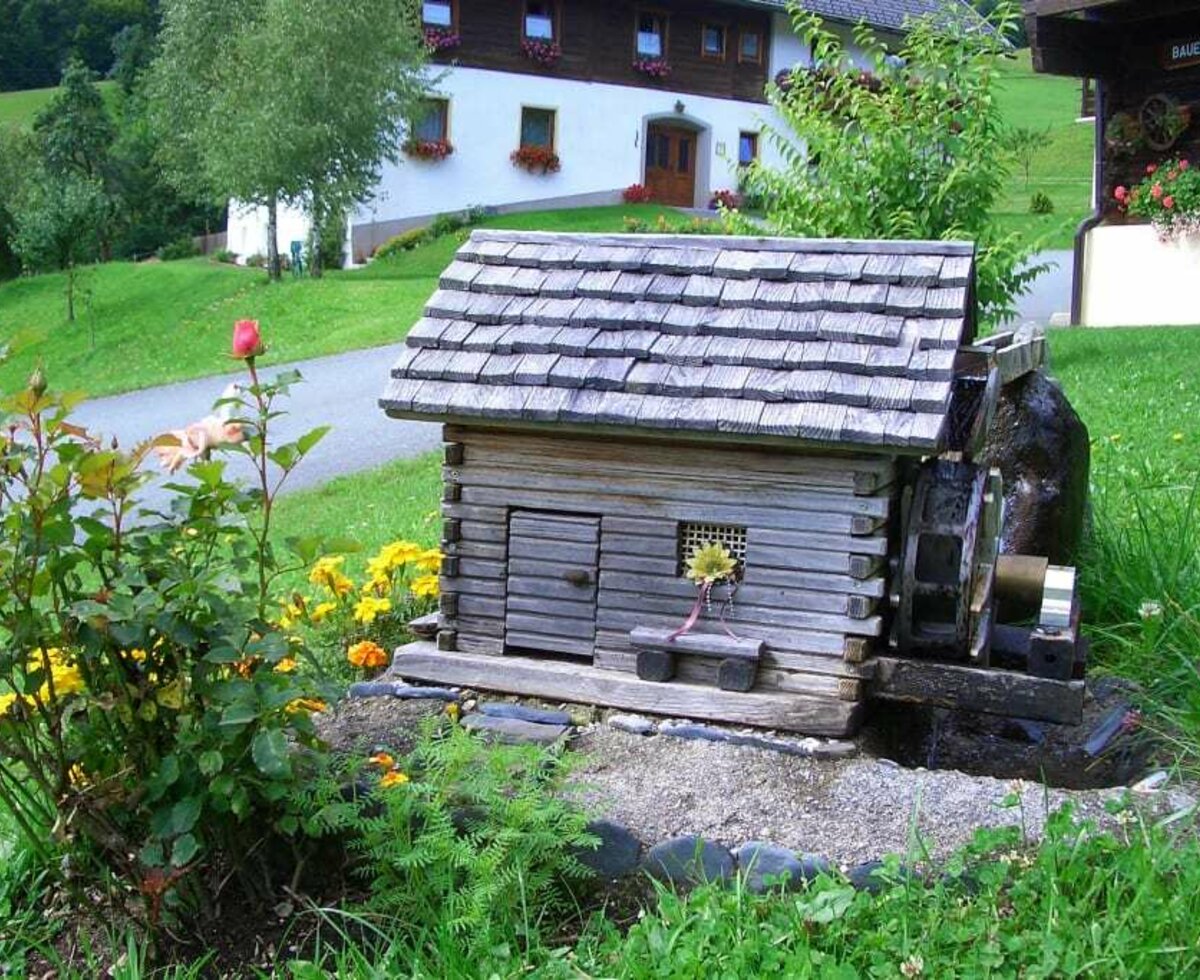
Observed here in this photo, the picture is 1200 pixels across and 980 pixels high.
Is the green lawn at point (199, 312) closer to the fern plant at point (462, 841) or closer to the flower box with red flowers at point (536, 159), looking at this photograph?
the flower box with red flowers at point (536, 159)

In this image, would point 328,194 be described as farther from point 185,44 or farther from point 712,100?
point 712,100

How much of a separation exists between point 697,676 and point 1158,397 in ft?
20.9

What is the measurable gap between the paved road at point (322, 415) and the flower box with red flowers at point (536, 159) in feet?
51.6

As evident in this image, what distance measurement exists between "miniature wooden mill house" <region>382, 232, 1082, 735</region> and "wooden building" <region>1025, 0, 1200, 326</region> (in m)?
10.4

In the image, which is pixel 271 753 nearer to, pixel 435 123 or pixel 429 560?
pixel 429 560

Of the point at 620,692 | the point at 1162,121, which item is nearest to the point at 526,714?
the point at 620,692

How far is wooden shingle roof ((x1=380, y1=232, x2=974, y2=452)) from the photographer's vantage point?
4.15m

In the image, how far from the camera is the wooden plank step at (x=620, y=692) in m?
4.35

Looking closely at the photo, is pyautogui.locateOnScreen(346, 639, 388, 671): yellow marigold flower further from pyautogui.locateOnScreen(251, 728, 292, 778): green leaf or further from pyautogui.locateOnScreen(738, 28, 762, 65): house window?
pyautogui.locateOnScreen(738, 28, 762, 65): house window

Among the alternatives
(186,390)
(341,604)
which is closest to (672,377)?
(341,604)

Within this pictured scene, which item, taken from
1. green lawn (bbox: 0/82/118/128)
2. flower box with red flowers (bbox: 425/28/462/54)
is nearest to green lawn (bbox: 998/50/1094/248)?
flower box with red flowers (bbox: 425/28/462/54)

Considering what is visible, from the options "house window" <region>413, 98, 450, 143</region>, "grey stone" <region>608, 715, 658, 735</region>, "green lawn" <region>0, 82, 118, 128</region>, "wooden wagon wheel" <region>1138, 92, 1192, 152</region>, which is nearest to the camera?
"grey stone" <region>608, 715, 658, 735</region>

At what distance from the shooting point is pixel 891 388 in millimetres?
4121

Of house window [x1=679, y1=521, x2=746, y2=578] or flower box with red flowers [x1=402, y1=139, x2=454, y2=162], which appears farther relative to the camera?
flower box with red flowers [x1=402, y1=139, x2=454, y2=162]
